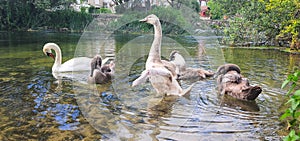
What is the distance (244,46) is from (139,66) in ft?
32.0

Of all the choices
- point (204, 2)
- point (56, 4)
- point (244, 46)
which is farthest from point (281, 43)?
point (56, 4)

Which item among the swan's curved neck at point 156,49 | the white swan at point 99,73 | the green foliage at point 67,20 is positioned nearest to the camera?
the swan's curved neck at point 156,49

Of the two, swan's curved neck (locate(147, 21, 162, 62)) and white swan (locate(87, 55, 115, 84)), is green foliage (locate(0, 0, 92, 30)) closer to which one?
white swan (locate(87, 55, 115, 84))

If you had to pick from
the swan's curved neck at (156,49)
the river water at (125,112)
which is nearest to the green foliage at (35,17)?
the swan's curved neck at (156,49)

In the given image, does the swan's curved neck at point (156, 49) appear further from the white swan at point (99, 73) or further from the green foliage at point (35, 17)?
the green foliage at point (35, 17)

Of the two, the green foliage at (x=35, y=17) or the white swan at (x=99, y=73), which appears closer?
the white swan at (x=99, y=73)

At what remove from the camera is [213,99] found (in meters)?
5.63

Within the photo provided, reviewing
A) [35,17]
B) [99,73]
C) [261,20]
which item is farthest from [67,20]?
[99,73]

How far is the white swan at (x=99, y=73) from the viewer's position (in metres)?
6.79

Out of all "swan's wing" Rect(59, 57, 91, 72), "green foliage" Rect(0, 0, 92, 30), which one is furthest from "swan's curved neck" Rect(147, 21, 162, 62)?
"green foliage" Rect(0, 0, 92, 30)

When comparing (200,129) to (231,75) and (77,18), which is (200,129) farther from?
(77,18)

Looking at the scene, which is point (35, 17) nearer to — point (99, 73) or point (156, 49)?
point (99, 73)

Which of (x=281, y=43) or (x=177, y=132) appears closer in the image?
(x=177, y=132)

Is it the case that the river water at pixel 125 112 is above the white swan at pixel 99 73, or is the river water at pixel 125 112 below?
below
